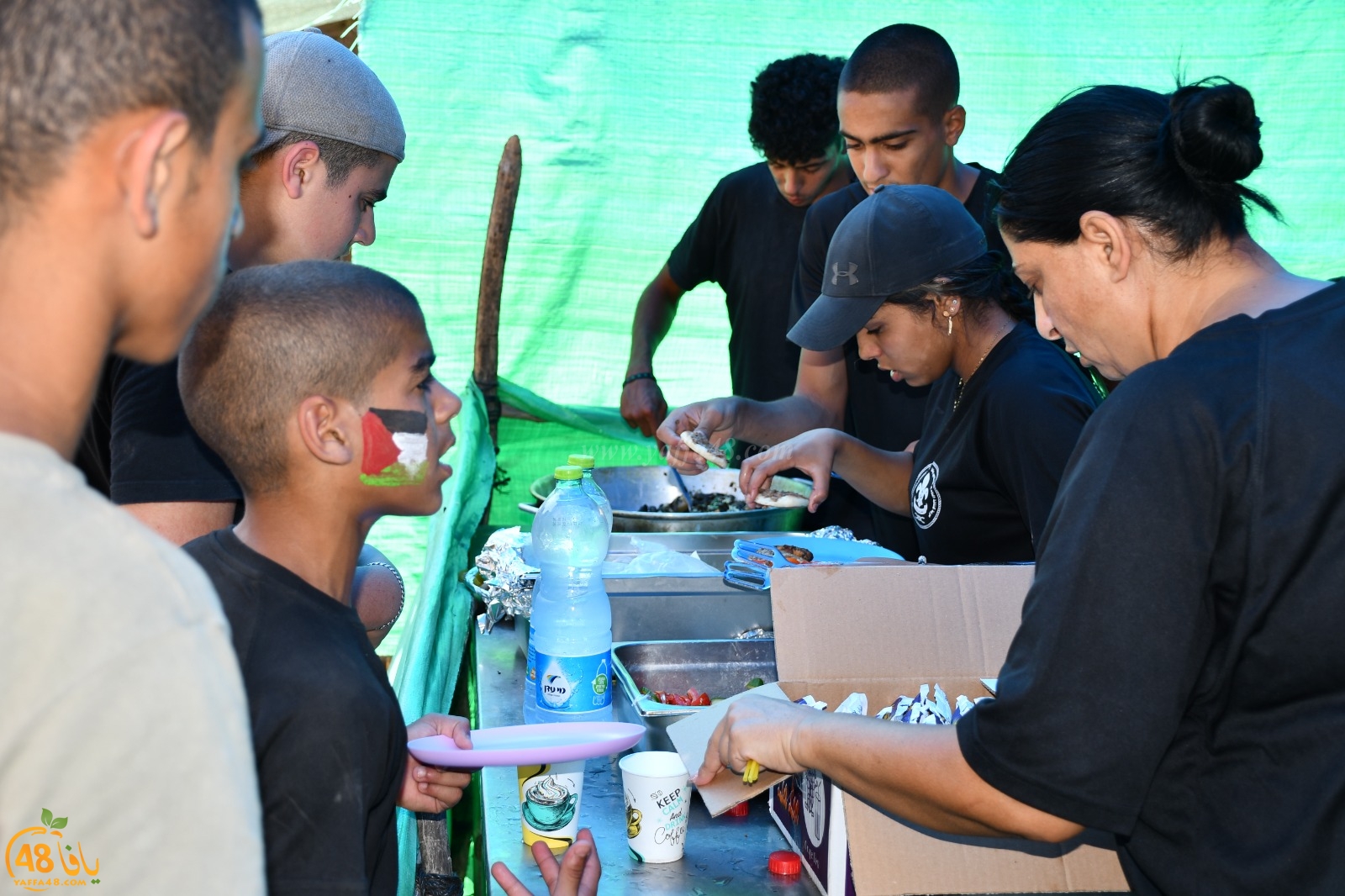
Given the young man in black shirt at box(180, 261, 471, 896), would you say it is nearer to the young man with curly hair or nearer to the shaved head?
the shaved head


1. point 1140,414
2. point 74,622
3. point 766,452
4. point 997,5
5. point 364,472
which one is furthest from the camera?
point 997,5

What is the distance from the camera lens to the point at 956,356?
2885 mm

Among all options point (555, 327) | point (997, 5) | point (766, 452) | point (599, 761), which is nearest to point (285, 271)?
point (599, 761)

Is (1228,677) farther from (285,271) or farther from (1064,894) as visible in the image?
(285,271)

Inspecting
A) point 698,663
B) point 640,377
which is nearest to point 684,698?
point 698,663

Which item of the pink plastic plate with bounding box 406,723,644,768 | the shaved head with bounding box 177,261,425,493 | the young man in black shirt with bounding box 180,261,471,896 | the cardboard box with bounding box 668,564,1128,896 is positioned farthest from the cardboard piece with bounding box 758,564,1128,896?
the shaved head with bounding box 177,261,425,493

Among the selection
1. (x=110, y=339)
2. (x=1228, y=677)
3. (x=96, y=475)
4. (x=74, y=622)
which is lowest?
(x=96, y=475)

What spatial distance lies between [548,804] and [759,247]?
11.1 ft

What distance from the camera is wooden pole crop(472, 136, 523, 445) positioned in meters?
4.78

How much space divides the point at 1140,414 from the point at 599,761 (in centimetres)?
127

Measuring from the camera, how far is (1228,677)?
1.38 metres

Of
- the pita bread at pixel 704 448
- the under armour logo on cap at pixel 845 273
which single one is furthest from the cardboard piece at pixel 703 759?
the pita bread at pixel 704 448

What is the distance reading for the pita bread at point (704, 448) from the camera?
353 centimetres

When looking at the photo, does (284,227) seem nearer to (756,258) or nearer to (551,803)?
(551,803)
